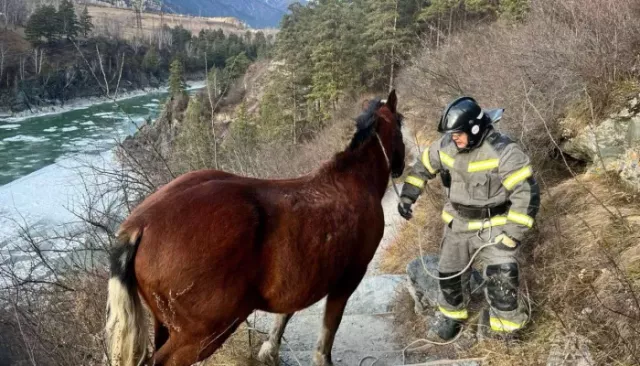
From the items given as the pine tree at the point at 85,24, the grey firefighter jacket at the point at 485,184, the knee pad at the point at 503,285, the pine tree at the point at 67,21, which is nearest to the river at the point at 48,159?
the grey firefighter jacket at the point at 485,184

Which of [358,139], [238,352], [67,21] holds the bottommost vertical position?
[238,352]

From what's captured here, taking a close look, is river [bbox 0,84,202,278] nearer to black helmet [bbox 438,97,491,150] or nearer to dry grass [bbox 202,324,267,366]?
dry grass [bbox 202,324,267,366]

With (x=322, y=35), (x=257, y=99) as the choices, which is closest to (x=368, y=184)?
(x=322, y=35)

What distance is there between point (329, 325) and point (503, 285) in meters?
1.33

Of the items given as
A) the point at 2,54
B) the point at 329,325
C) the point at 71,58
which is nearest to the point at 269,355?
the point at 329,325

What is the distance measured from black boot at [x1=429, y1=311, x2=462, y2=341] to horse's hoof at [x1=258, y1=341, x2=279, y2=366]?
54.8 inches

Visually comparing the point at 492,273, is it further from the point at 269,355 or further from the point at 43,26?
the point at 43,26

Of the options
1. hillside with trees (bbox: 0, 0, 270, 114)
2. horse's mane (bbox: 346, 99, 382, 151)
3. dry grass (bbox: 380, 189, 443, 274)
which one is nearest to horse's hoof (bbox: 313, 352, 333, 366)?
horse's mane (bbox: 346, 99, 382, 151)

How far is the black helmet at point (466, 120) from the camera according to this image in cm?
319

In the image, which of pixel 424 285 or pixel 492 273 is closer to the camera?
pixel 492 273

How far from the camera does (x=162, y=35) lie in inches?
3009

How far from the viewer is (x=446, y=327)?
3.88 m

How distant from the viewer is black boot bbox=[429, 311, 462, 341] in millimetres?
3877

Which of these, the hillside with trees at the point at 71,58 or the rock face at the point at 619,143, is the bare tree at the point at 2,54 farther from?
the rock face at the point at 619,143
